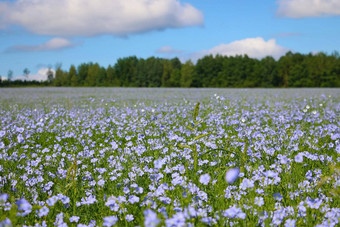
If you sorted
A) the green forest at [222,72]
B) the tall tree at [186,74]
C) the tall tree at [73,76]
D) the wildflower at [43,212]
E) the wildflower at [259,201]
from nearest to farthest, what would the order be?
1. the wildflower at [43,212]
2. the wildflower at [259,201]
3. the green forest at [222,72]
4. the tall tree at [186,74]
5. the tall tree at [73,76]

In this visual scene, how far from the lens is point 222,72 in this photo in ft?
254

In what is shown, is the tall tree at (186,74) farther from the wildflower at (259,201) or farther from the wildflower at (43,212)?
the wildflower at (43,212)

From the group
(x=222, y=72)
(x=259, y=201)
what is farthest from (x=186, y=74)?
(x=259, y=201)

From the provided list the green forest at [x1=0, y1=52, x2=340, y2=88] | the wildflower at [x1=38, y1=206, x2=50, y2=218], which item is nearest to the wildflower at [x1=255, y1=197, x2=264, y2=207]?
the wildflower at [x1=38, y1=206, x2=50, y2=218]

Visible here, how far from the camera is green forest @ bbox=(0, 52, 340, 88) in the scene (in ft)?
221

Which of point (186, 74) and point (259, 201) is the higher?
point (186, 74)

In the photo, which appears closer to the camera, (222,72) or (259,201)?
(259,201)

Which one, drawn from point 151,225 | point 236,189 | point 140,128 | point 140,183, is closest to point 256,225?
point 236,189

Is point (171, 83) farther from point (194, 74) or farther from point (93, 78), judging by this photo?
point (93, 78)

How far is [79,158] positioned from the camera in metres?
5.12

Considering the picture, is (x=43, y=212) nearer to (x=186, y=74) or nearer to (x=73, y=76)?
(x=186, y=74)

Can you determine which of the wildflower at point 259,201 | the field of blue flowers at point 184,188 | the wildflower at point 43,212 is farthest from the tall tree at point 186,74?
the wildflower at point 43,212

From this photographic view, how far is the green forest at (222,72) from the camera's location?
221 ft

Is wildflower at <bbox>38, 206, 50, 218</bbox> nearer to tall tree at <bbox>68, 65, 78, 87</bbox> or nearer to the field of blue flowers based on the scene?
the field of blue flowers
